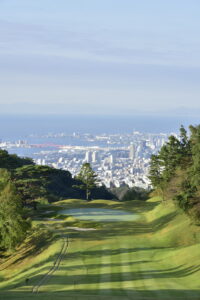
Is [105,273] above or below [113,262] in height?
below

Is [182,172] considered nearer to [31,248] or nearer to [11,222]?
[31,248]

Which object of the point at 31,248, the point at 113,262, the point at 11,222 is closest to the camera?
the point at 113,262

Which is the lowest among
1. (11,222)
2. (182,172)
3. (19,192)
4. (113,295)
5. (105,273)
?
(113,295)

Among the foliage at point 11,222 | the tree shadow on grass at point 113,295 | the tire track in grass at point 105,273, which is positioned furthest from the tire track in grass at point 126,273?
the foliage at point 11,222

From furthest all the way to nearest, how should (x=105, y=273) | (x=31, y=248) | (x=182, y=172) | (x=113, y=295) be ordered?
(x=182, y=172) < (x=31, y=248) < (x=105, y=273) < (x=113, y=295)

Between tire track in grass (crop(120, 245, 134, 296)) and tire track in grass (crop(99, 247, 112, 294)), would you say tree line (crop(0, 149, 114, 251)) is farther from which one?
tire track in grass (crop(120, 245, 134, 296))

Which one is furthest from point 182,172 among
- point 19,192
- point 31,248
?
point 19,192

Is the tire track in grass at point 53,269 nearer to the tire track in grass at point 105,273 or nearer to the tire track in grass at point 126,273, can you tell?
the tire track in grass at point 105,273
